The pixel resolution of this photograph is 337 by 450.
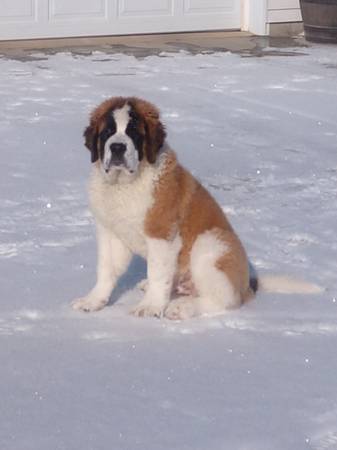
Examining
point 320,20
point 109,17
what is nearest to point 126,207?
point 109,17

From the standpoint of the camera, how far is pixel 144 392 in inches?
187

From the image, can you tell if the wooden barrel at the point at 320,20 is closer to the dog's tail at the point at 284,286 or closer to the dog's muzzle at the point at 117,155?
the dog's tail at the point at 284,286

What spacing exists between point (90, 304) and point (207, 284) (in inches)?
22.7

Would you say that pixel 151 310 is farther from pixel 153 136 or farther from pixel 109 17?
pixel 109 17

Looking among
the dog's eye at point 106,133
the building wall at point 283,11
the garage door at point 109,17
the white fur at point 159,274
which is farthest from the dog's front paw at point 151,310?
the building wall at point 283,11

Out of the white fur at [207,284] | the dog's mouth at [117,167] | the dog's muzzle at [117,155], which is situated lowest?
the white fur at [207,284]

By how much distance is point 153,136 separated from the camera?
547 cm

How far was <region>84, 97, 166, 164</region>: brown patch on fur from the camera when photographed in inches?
213

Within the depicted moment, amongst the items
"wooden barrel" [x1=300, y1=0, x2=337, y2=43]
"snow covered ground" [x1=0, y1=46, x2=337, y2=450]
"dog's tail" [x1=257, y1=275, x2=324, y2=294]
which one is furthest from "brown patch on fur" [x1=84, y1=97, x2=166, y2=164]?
"wooden barrel" [x1=300, y1=0, x2=337, y2=43]

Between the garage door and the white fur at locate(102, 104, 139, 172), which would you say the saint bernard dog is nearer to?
the white fur at locate(102, 104, 139, 172)

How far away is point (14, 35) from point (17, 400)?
10.1 meters

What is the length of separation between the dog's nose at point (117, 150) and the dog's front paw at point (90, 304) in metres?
0.76

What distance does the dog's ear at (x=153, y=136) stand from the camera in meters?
5.44

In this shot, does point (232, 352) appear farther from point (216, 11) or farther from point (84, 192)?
point (216, 11)
